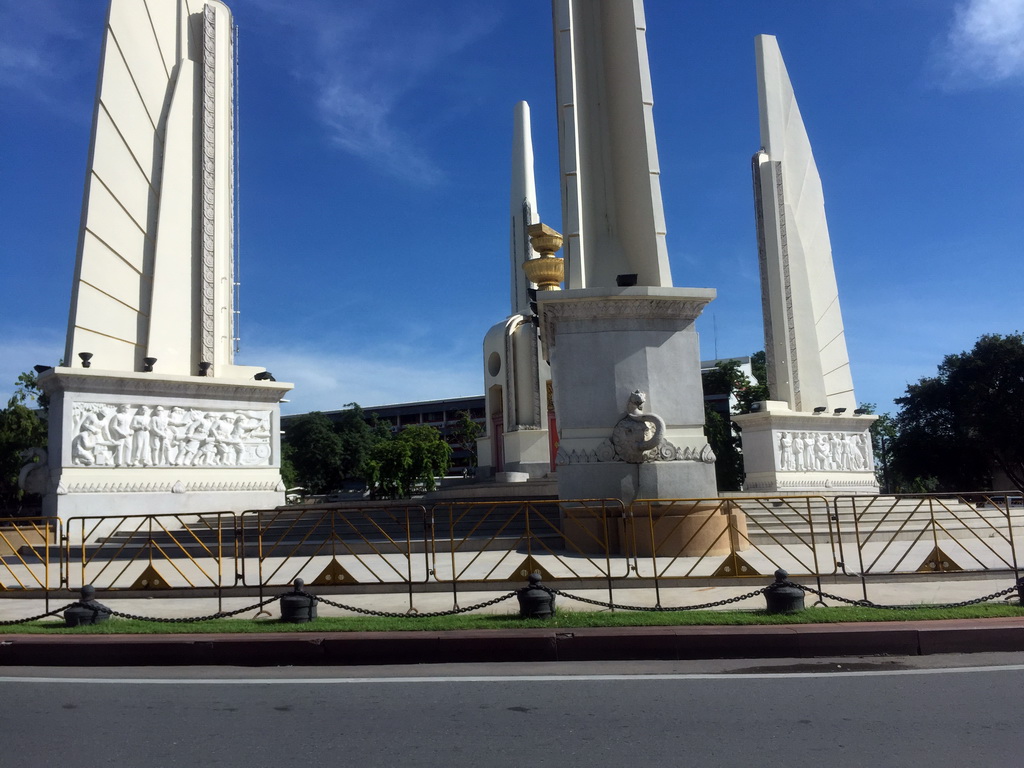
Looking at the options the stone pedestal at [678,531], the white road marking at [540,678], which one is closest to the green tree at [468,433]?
the stone pedestal at [678,531]

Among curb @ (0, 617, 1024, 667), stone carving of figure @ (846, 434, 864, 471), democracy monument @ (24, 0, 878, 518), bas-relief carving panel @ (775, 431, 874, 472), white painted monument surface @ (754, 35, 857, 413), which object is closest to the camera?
curb @ (0, 617, 1024, 667)

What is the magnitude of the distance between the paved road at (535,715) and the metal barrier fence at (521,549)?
→ 7.31ft

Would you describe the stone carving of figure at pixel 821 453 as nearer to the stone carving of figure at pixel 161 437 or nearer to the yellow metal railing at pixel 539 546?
the yellow metal railing at pixel 539 546

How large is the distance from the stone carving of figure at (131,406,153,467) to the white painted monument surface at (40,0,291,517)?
2cm

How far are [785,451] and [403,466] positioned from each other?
19.3 m

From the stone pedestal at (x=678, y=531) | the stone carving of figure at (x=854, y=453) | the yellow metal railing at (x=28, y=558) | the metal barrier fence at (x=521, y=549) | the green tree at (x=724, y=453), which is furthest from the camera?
the green tree at (x=724, y=453)

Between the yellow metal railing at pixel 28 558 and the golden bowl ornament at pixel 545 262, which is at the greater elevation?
the golden bowl ornament at pixel 545 262

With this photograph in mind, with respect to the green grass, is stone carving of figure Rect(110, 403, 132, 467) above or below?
above

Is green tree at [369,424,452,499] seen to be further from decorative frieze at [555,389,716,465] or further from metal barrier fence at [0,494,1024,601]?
decorative frieze at [555,389,716,465]

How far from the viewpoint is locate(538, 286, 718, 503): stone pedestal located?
1265 centimetres

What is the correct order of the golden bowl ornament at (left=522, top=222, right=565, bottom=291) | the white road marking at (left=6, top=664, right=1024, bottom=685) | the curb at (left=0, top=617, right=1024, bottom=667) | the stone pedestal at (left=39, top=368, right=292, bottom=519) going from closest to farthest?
the white road marking at (left=6, top=664, right=1024, bottom=685)
the curb at (left=0, top=617, right=1024, bottom=667)
the stone pedestal at (left=39, top=368, right=292, bottom=519)
the golden bowl ornament at (left=522, top=222, right=565, bottom=291)

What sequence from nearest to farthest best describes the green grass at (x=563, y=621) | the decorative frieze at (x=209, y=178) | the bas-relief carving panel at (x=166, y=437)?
1. the green grass at (x=563, y=621)
2. the bas-relief carving panel at (x=166, y=437)
3. the decorative frieze at (x=209, y=178)

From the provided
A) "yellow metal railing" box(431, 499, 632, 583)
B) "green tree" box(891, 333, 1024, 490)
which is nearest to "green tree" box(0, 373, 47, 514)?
"yellow metal railing" box(431, 499, 632, 583)

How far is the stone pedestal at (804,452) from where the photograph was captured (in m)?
25.8
